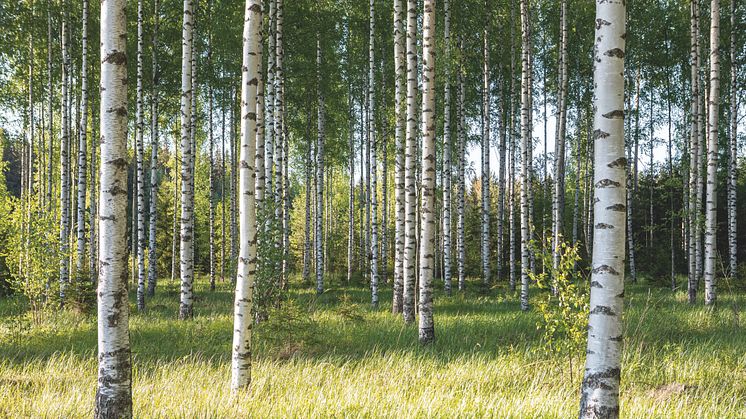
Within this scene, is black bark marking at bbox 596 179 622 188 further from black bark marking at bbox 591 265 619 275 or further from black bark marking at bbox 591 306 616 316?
black bark marking at bbox 591 306 616 316

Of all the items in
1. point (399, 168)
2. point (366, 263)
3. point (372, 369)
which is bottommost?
point (366, 263)

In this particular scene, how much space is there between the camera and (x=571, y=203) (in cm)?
3020

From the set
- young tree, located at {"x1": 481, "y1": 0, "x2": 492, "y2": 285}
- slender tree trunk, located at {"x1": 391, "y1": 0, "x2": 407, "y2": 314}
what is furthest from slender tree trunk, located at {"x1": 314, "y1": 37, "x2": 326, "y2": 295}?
Answer: young tree, located at {"x1": 481, "y1": 0, "x2": 492, "y2": 285}

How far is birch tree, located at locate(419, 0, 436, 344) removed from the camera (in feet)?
23.5

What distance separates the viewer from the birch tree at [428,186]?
7172 mm

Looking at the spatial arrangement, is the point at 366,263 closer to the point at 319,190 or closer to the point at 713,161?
the point at 319,190

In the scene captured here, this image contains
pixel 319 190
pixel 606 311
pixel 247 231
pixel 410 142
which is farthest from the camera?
pixel 319 190

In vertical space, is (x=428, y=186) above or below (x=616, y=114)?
below

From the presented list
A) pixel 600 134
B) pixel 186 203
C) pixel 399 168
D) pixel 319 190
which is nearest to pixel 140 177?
pixel 186 203

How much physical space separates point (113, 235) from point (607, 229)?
3571 millimetres

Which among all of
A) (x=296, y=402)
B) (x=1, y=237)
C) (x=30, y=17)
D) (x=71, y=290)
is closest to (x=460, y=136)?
(x=71, y=290)

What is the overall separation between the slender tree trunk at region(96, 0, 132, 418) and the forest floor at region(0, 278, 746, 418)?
541mm

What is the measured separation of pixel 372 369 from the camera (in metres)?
5.61

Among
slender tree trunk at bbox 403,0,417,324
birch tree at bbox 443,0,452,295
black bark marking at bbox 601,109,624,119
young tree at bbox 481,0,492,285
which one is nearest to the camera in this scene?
black bark marking at bbox 601,109,624,119
